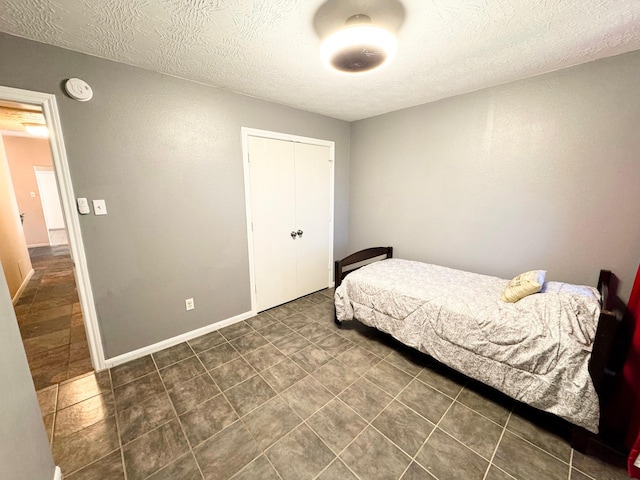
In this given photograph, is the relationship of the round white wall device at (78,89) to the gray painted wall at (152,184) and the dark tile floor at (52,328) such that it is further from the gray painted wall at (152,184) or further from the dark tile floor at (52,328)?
the dark tile floor at (52,328)

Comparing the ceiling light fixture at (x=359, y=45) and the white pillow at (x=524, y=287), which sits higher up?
the ceiling light fixture at (x=359, y=45)

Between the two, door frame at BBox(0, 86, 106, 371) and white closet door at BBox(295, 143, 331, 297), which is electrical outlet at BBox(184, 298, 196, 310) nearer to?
door frame at BBox(0, 86, 106, 371)

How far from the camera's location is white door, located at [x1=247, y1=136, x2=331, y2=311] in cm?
275

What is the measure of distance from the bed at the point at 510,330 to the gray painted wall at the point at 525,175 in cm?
30

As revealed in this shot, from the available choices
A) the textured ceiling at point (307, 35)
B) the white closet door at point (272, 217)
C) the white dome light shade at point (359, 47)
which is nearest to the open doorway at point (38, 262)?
the textured ceiling at point (307, 35)

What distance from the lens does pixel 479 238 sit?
2.52 meters

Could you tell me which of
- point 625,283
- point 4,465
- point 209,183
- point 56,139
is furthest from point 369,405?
point 56,139

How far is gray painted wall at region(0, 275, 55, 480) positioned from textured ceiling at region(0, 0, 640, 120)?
58.9 inches

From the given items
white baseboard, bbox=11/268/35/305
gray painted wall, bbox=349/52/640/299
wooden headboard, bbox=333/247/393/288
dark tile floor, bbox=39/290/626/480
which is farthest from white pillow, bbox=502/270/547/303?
white baseboard, bbox=11/268/35/305

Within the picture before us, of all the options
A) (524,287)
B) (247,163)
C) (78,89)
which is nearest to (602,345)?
(524,287)

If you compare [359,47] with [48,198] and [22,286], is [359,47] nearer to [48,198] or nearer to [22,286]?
[22,286]

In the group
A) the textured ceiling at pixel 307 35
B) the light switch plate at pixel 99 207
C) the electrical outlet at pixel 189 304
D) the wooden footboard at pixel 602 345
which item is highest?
the textured ceiling at pixel 307 35

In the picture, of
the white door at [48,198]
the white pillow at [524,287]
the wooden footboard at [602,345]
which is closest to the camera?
the wooden footboard at [602,345]

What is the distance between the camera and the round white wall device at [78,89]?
1.68 m
